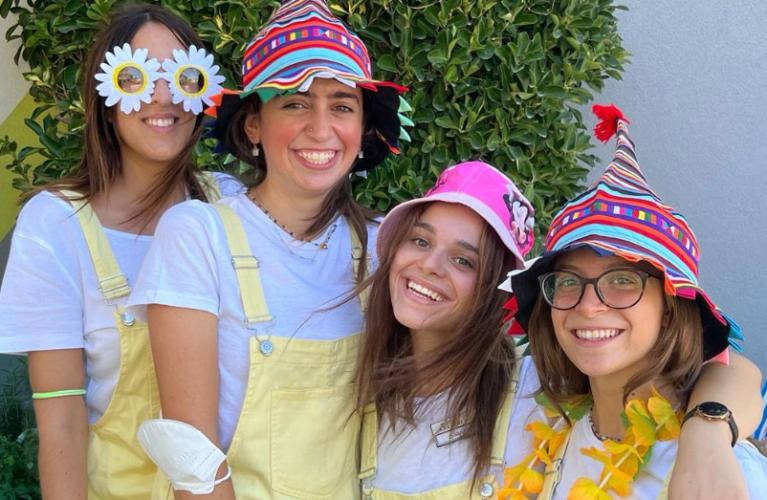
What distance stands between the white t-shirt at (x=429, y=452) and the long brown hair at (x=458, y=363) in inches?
1.4

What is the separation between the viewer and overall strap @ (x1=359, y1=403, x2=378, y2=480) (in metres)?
2.29

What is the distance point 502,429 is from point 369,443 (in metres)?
0.37

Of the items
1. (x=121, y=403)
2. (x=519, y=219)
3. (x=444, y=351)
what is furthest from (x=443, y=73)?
(x=121, y=403)

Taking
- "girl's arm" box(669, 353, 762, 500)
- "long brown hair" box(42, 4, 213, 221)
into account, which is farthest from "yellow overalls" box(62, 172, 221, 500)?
"girl's arm" box(669, 353, 762, 500)

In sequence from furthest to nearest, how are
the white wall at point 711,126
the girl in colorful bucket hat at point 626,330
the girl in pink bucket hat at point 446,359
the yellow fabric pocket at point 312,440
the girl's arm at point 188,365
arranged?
the white wall at point 711,126, the girl in pink bucket hat at point 446,359, the yellow fabric pocket at point 312,440, the girl's arm at point 188,365, the girl in colorful bucket hat at point 626,330

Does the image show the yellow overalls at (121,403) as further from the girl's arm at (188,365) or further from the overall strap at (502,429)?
the overall strap at (502,429)

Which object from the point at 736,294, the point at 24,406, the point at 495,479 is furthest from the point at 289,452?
the point at 736,294

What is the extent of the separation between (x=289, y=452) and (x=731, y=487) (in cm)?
105

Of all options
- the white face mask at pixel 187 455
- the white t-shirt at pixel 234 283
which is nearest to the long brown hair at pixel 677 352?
the white t-shirt at pixel 234 283

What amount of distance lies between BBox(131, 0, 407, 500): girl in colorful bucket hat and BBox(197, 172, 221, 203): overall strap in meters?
0.14

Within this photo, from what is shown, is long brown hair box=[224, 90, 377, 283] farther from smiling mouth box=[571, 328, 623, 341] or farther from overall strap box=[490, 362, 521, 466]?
smiling mouth box=[571, 328, 623, 341]

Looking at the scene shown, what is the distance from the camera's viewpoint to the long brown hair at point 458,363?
2266mm

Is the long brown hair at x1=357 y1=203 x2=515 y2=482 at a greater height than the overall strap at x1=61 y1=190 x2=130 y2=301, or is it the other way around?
the overall strap at x1=61 y1=190 x2=130 y2=301

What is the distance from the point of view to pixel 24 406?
13.8ft
